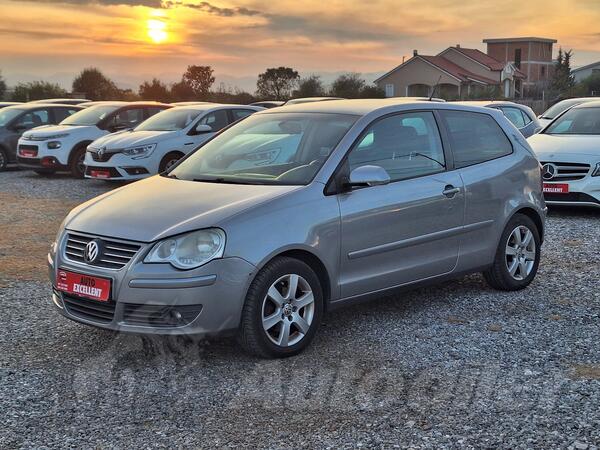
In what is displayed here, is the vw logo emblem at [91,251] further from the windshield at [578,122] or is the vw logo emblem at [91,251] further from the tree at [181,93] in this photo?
the tree at [181,93]

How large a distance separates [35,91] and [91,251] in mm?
35385

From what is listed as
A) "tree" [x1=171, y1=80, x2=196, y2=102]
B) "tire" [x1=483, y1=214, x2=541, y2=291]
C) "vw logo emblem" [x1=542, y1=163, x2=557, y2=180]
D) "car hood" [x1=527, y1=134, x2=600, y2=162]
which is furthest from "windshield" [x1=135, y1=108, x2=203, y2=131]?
"tree" [x1=171, y1=80, x2=196, y2=102]

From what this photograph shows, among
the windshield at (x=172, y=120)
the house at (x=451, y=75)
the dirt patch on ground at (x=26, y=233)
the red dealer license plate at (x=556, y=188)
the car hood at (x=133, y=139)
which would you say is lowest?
the dirt patch on ground at (x=26, y=233)

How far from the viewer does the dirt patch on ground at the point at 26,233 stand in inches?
306

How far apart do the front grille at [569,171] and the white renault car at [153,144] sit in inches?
252

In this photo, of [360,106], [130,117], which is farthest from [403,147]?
[130,117]

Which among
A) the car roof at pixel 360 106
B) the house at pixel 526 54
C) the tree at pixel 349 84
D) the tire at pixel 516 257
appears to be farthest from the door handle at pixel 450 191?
the house at pixel 526 54

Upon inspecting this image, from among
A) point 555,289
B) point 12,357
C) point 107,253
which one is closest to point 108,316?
point 107,253

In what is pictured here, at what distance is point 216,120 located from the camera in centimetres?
1499

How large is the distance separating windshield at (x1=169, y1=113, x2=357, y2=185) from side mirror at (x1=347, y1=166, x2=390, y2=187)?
0.27m

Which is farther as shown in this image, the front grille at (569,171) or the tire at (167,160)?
the tire at (167,160)

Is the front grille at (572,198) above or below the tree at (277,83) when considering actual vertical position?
below

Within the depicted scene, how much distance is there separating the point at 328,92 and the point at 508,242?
41.9m

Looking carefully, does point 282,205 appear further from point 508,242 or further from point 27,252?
→ point 27,252
